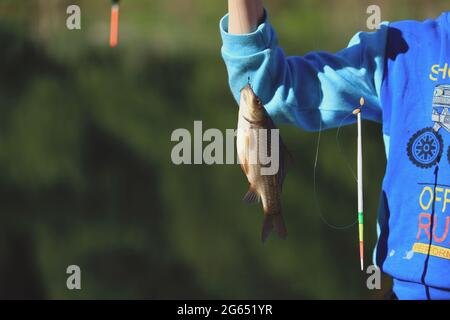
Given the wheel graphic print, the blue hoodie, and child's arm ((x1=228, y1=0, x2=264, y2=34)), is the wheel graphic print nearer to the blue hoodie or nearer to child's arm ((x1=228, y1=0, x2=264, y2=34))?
the blue hoodie

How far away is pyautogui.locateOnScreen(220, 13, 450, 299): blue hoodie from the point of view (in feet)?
5.28

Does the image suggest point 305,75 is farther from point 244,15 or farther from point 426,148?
point 426,148

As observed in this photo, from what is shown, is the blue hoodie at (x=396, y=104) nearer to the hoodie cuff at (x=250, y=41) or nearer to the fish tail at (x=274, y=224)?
the hoodie cuff at (x=250, y=41)

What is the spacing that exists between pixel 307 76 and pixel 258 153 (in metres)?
0.19

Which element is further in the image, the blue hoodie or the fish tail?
the fish tail

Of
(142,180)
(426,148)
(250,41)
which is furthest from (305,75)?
(142,180)

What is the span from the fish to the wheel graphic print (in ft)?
0.96

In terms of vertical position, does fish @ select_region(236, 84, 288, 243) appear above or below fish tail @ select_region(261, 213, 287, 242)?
above

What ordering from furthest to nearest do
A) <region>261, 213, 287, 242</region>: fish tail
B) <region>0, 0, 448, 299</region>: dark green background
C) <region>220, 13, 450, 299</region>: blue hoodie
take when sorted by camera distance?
<region>0, 0, 448, 299</region>: dark green background → <region>261, 213, 287, 242</region>: fish tail → <region>220, 13, 450, 299</region>: blue hoodie

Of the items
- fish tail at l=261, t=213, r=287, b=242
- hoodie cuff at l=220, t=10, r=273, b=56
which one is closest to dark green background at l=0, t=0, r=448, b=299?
fish tail at l=261, t=213, r=287, b=242

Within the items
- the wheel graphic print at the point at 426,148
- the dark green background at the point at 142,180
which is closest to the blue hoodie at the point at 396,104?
the wheel graphic print at the point at 426,148

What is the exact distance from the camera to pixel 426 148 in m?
1.61

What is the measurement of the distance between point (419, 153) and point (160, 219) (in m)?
1.72
